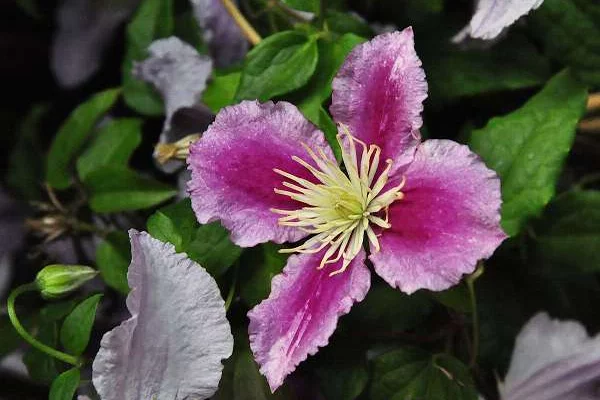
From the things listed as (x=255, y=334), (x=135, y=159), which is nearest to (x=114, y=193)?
(x=135, y=159)

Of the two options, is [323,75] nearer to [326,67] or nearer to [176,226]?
[326,67]

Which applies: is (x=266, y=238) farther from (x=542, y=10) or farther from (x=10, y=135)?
(x=10, y=135)

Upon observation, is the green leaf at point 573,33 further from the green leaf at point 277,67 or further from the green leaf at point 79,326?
the green leaf at point 79,326

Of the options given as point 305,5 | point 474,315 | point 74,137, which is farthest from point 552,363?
point 74,137

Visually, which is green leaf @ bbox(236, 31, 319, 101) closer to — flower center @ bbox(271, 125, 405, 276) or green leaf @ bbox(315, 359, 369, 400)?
flower center @ bbox(271, 125, 405, 276)

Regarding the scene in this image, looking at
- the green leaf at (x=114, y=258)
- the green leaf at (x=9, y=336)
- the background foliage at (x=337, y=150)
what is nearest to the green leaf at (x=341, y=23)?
the background foliage at (x=337, y=150)

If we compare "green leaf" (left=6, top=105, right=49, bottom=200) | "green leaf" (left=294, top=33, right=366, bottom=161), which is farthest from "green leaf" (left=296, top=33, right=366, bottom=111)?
"green leaf" (left=6, top=105, right=49, bottom=200)
